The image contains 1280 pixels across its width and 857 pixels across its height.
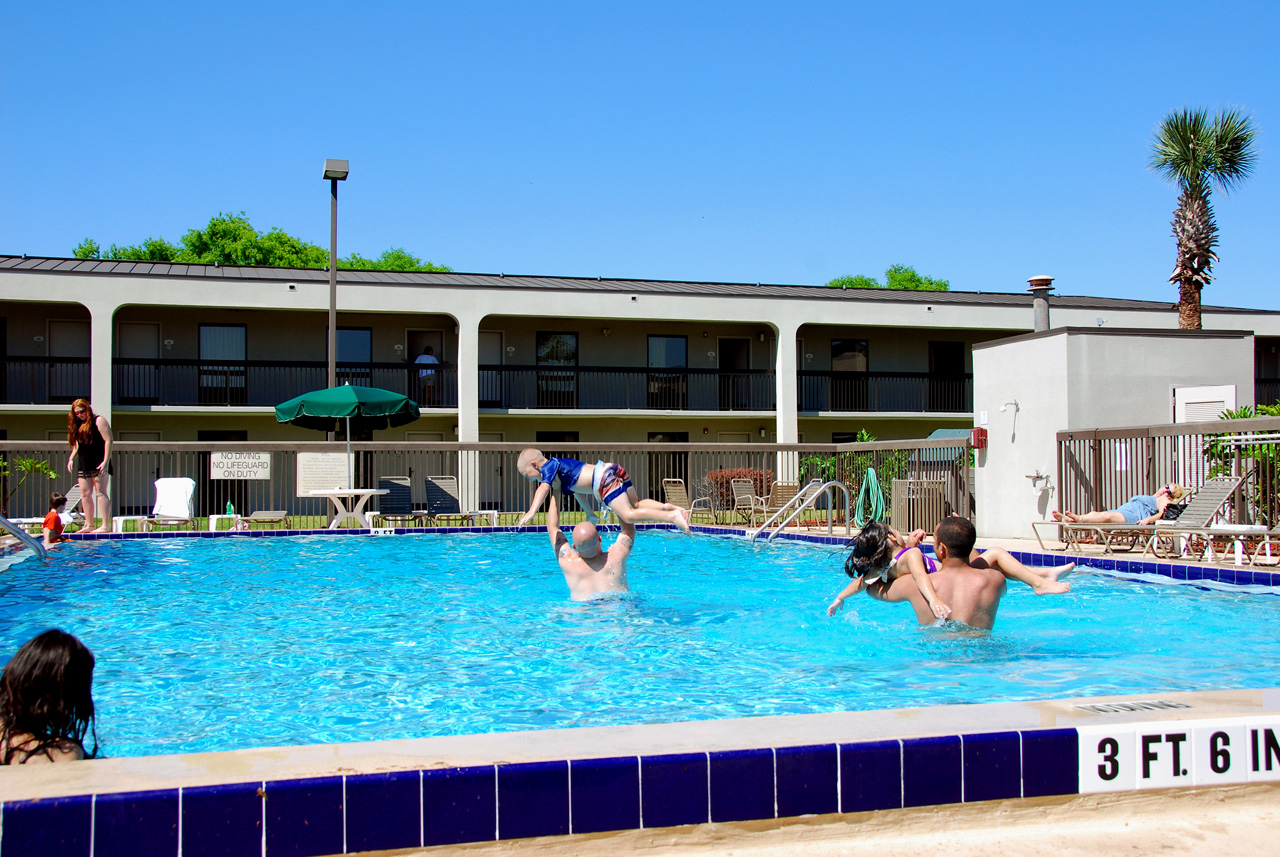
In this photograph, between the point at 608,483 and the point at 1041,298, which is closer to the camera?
the point at 608,483

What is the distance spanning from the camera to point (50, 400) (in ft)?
70.8

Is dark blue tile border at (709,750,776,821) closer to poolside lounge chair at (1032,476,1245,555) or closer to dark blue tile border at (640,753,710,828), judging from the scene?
dark blue tile border at (640,753,710,828)

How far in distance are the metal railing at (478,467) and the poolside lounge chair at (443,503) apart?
0.21 m

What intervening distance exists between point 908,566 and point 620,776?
3.54 m

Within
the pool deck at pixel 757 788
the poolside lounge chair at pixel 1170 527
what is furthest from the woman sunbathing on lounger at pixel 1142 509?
the pool deck at pixel 757 788

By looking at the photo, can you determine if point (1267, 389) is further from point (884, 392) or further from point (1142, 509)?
point (1142, 509)

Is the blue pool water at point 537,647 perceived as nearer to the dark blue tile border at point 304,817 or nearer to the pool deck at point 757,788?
the pool deck at point 757,788

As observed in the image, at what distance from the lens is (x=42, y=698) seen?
8.61 feet

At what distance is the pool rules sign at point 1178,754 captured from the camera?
2648 millimetres

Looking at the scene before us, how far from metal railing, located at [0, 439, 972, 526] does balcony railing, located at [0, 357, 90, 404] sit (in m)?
1.48

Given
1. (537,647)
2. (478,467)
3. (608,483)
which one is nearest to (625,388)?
(478,467)

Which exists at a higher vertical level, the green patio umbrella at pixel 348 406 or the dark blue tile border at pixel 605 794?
the green patio umbrella at pixel 348 406

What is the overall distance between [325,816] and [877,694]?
10.4 feet

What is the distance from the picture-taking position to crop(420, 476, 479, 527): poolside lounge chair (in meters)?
16.0
